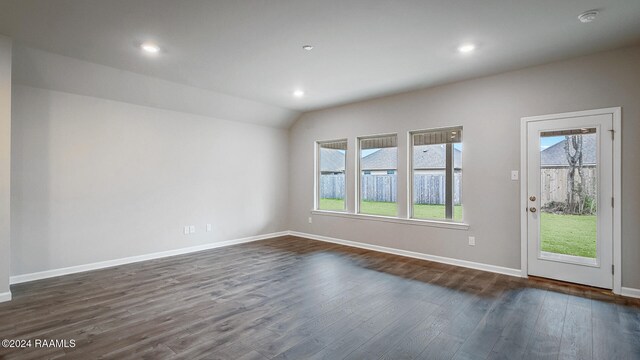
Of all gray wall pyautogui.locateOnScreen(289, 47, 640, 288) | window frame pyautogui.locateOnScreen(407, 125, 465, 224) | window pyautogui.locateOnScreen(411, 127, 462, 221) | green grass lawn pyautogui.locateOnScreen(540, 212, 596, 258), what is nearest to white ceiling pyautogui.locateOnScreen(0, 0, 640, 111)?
gray wall pyautogui.locateOnScreen(289, 47, 640, 288)

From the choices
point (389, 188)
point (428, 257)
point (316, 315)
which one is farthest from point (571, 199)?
point (316, 315)

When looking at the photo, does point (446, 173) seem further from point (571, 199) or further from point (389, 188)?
point (571, 199)

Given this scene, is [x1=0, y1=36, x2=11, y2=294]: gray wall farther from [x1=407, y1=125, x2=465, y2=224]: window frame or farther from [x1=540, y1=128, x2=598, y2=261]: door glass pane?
[x1=540, y1=128, x2=598, y2=261]: door glass pane

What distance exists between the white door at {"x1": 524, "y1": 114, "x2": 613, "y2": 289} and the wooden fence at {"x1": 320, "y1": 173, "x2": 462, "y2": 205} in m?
1.09

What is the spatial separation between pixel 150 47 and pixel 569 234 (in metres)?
5.59

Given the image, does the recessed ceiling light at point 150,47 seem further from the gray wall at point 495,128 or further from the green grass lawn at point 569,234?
the green grass lawn at point 569,234

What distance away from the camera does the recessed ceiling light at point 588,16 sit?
2663mm

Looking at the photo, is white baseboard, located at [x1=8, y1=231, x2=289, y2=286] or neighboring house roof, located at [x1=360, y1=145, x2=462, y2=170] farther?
neighboring house roof, located at [x1=360, y1=145, x2=462, y2=170]

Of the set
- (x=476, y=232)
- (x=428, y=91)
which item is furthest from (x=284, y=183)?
(x=476, y=232)

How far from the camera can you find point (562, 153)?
3.82 m

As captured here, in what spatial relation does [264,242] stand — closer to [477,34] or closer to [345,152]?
[345,152]

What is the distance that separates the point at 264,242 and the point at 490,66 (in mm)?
4996

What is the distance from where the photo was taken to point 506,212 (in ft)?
13.7

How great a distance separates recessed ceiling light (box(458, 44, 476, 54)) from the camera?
11.0ft
